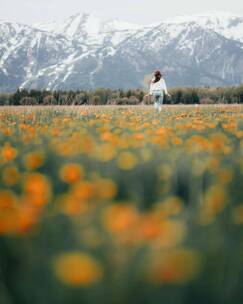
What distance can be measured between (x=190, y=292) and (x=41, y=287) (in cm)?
54

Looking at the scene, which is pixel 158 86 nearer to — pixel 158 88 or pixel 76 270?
pixel 158 88

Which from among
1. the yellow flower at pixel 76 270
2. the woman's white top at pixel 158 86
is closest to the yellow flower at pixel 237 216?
the yellow flower at pixel 76 270

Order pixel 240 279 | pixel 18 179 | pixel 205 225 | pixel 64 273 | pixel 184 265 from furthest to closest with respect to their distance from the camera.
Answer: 1. pixel 18 179
2. pixel 205 225
3. pixel 240 279
4. pixel 184 265
5. pixel 64 273

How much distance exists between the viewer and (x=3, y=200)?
179cm

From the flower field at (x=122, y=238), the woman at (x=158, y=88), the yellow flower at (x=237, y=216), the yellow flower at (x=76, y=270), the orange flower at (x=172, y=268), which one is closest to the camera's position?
the yellow flower at (x=76, y=270)

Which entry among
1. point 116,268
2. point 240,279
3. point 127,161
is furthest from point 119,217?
point 127,161

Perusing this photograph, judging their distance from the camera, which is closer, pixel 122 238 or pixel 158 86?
pixel 122 238

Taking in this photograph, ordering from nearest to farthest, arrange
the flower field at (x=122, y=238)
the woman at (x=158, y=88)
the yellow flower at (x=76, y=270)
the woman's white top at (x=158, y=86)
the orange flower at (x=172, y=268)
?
the yellow flower at (x=76, y=270)
the orange flower at (x=172, y=268)
the flower field at (x=122, y=238)
the woman at (x=158, y=88)
the woman's white top at (x=158, y=86)

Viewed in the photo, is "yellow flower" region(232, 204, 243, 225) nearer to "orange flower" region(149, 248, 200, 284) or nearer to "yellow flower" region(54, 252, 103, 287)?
"orange flower" region(149, 248, 200, 284)

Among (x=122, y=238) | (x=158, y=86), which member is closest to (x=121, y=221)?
(x=122, y=238)

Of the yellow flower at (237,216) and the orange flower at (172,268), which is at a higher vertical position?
the orange flower at (172,268)

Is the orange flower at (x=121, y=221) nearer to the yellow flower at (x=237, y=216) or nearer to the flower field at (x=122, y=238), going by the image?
the flower field at (x=122, y=238)

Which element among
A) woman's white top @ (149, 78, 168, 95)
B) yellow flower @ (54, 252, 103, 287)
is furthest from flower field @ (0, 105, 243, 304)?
woman's white top @ (149, 78, 168, 95)

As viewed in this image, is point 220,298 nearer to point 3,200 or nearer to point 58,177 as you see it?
point 3,200
